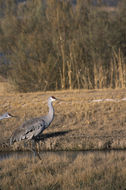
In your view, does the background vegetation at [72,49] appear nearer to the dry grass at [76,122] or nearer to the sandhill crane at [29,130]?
the dry grass at [76,122]

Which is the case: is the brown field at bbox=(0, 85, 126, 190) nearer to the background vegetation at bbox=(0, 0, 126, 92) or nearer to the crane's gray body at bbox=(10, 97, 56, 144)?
the crane's gray body at bbox=(10, 97, 56, 144)

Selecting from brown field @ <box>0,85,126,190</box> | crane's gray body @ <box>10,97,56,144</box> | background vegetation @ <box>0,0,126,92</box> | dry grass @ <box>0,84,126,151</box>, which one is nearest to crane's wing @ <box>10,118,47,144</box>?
crane's gray body @ <box>10,97,56,144</box>

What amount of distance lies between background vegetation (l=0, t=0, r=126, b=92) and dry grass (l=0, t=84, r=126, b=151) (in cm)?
398

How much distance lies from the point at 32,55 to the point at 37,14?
3.98 metres

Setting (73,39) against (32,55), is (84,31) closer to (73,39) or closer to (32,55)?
(73,39)

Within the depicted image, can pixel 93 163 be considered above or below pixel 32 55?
below

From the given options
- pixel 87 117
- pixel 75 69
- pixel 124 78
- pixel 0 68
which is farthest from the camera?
pixel 0 68

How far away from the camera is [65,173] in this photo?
7316mm

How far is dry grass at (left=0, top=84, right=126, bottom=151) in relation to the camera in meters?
10.7

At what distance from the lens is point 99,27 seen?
21031 millimetres

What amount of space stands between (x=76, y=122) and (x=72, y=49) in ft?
28.1

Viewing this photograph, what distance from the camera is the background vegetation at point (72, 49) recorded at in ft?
69.0

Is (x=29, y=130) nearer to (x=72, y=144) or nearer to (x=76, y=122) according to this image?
(x=72, y=144)

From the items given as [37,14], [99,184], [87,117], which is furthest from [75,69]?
[99,184]
